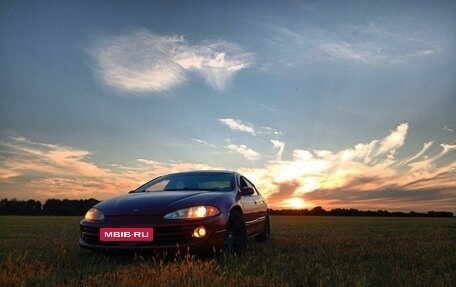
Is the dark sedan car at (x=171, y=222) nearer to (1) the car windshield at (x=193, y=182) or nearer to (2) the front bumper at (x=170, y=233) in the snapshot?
(2) the front bumper at (x=170, y=233)

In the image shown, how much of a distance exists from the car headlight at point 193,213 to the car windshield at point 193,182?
3.91ft

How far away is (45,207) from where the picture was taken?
52.3 meters

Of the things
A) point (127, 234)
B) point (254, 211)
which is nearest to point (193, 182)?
point (254, 211)

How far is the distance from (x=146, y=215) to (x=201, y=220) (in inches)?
29.9

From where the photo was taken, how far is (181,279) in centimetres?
504

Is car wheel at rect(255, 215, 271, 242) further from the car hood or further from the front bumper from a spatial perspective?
the front bumper

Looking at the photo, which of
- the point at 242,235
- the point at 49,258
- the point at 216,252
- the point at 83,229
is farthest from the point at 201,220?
the point at 49,258

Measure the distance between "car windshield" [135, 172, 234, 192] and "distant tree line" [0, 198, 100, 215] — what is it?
43995 millimetres

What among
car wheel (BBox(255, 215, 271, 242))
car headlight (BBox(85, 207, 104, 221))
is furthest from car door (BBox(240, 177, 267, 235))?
car headlight (BBox(85, 207, 104, 221))

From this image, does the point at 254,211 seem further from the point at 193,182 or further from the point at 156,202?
the point at 156,202

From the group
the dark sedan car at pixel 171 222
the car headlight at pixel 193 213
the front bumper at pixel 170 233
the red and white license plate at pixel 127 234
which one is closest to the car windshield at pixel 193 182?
the dark sedan car at pixel 171 222

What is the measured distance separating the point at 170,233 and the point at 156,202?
605 millimetres

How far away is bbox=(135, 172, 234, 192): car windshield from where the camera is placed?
8141 mm

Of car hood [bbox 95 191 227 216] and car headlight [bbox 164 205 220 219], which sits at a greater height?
car hood [bbox 95 191 227 216]
